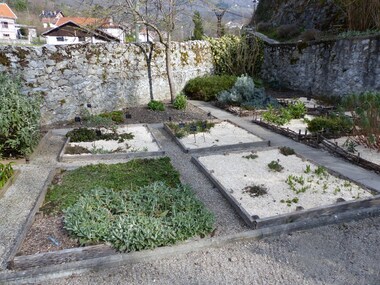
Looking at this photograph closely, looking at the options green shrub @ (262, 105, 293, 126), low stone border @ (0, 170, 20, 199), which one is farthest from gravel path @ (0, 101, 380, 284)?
green shrub @ (262, 105, 293, 126)

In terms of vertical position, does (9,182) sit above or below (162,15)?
below

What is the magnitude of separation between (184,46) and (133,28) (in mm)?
2787

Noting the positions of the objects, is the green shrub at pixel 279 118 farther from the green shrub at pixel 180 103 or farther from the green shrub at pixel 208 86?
the green shrub at pixel 208 86

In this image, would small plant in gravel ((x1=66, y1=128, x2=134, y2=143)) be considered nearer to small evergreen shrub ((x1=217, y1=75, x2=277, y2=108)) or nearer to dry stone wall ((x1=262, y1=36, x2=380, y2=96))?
small evergreen shrub ((x1=217, y1=75, x2=277, y2=108))

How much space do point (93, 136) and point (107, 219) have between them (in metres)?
4.01

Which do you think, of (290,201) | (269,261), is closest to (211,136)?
(290,201)

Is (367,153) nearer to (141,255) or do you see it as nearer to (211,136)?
(211,136)

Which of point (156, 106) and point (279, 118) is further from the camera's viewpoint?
point (156, 106)

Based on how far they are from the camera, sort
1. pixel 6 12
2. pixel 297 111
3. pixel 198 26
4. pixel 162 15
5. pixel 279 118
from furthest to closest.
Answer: pixel 6 12, pixel 198 26, pixel 162 15, pixel 297 111, pixel 279 118

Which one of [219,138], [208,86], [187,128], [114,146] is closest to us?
[114,146]

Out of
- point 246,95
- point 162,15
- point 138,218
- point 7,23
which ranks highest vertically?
point 7,23

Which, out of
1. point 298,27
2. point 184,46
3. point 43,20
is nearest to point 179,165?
point 184,46

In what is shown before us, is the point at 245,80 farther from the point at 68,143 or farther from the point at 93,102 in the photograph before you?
the point at 68,143

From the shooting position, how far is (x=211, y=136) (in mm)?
7195
